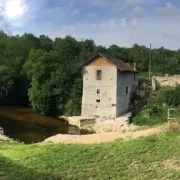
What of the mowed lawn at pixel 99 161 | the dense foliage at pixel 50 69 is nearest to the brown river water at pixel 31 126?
the dense foliage at pixel 50 69

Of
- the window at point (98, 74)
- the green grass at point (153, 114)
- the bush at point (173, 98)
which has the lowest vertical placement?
the green grass at point (153, 114)

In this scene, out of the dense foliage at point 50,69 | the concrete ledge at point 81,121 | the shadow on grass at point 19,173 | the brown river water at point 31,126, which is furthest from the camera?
the dense foliage at point 50,69

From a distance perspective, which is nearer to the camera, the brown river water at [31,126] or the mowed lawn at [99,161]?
the mowed lawn at [99,161]

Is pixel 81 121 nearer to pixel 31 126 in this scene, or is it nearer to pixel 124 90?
pixel 31 126

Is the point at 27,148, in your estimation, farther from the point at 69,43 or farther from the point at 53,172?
the point at 69,43

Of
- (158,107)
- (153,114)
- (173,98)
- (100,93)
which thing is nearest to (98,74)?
(100,93)

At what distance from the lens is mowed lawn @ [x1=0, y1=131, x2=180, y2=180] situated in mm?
13453

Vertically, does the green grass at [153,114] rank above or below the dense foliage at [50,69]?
below

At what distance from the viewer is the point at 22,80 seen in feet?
179

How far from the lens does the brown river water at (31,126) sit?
3102cm

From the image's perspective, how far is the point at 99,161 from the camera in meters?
15.3

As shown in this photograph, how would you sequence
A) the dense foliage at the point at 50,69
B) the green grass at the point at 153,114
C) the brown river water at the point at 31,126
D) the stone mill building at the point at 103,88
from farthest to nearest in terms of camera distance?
the dense foliage at the point at 50,69
the stone mill building at the point at 103,88
the green grass at the point at 153,114
the brown river water at the point at 31,126

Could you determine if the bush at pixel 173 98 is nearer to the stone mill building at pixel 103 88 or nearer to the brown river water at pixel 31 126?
the stone mill building at pixel 103 88

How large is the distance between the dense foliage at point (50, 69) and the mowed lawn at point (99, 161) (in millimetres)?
22738
